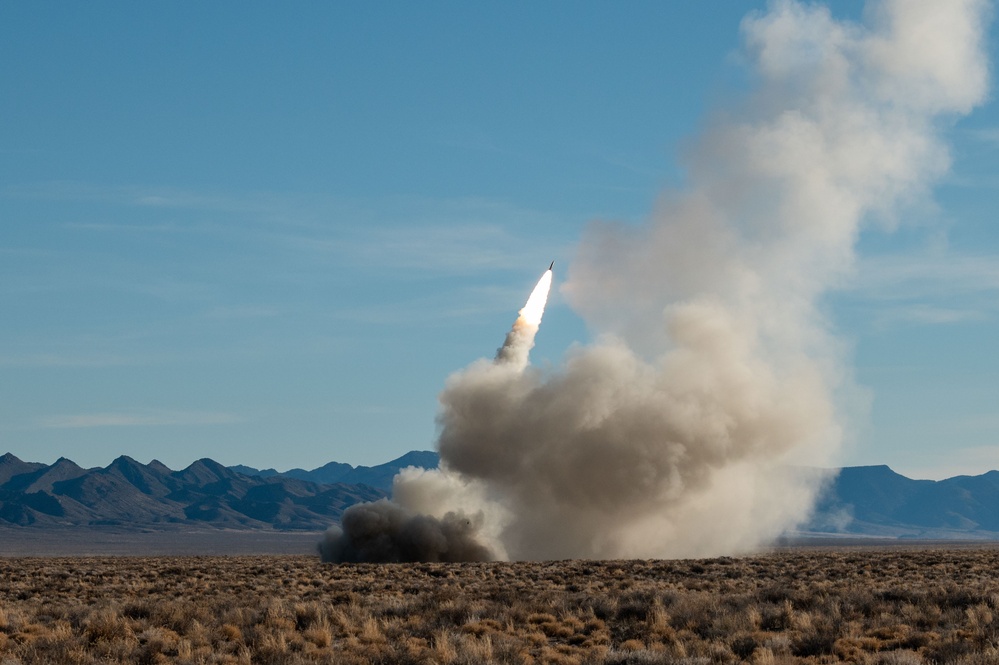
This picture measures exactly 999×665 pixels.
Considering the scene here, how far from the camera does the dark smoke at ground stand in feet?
210

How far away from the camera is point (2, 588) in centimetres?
4222

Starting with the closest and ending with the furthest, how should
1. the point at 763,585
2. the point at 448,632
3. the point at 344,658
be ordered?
the point at 344,658 < the point at 448,632 < the point at 763,585

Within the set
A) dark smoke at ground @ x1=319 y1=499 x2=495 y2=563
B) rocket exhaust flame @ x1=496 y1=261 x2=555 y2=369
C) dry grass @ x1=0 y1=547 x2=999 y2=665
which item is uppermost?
rocket exhaust flame @ x1=496 y1=261 x2=555 y2=369

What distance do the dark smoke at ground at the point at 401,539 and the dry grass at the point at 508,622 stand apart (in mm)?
22432

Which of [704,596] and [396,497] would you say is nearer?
[704,596]

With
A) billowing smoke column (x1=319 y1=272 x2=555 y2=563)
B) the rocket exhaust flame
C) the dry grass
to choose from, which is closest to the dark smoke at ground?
billowing smoke column (x1=319 y1=272 x2=555 y2=563)

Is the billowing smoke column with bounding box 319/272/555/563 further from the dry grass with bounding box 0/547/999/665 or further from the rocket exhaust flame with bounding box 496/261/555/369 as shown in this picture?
the dry grass with bounding box 0/547/999/665

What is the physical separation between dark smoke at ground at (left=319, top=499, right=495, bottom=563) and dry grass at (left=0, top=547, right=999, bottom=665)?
2243 cm

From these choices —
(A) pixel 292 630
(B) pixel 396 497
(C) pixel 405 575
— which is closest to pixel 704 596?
(A) pixel 292 630

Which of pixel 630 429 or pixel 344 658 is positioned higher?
pixel 630 429

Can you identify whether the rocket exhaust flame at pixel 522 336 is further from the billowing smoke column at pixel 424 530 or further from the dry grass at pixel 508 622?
the dry grass at pixel 508 622

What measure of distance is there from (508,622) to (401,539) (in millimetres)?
38517

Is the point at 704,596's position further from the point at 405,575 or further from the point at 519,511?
the point at 519,511

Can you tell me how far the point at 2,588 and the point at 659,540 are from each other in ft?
127
